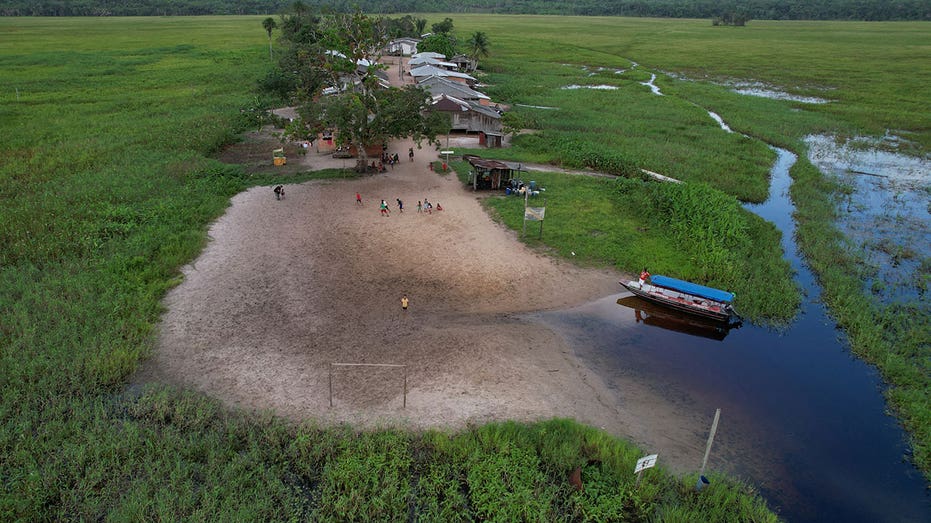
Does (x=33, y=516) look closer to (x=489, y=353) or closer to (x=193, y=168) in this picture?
(x=489, y=353)

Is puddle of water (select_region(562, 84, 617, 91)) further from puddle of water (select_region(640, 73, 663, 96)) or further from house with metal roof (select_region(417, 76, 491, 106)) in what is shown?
house with metal roof (select_region(417, 76, 491, 106))

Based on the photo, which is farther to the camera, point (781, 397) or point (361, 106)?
point (361, 106)

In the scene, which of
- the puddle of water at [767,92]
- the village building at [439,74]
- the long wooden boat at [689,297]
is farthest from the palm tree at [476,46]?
the long wooden boat at [689,297]

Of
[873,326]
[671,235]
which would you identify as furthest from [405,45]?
[873,326]

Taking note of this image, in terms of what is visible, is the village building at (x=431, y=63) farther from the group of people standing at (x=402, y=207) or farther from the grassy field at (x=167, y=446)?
the grassy field at (x=167, y=446)

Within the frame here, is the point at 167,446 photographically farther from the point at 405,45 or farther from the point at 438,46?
the point at 405,45

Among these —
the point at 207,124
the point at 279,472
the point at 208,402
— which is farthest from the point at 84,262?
the point at 207,124
